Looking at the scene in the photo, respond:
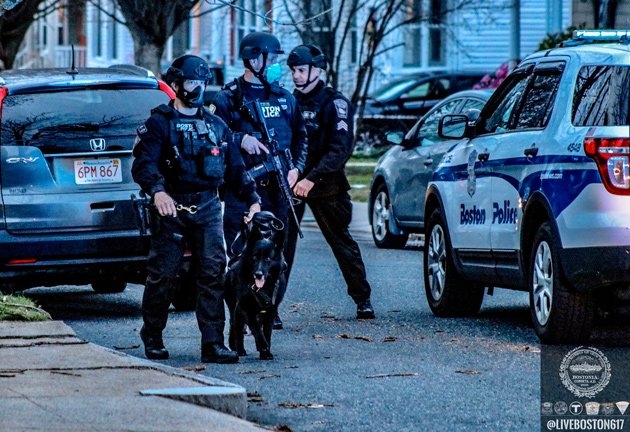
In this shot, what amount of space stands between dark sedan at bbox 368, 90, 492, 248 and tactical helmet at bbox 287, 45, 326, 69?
13.6 feet

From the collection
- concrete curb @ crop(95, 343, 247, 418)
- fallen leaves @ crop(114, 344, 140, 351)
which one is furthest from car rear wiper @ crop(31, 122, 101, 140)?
concrete curb @ crop(95, 343, 247, 418)

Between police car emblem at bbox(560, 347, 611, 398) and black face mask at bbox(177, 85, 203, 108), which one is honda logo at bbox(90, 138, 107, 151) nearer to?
black face mask at bbox(177, 85, 203, 108)

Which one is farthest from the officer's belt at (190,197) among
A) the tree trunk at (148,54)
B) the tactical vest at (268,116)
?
the tree trunk at (148,54)

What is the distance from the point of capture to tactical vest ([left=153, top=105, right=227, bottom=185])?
368 inches

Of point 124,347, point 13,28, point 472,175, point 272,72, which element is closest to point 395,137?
point 472,175

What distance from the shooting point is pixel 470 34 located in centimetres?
4112

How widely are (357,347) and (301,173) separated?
148 cm

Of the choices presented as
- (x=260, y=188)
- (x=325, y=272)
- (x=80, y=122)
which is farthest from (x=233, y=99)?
(x=325, y=272)

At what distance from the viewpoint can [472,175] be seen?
1101 centimetres

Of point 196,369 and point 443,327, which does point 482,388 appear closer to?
point 196,369

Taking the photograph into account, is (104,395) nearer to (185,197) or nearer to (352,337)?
(185,197)

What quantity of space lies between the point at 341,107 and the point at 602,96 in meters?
2.47

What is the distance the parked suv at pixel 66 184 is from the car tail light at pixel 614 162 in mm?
3465

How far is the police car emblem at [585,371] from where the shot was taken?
8.09 meters
